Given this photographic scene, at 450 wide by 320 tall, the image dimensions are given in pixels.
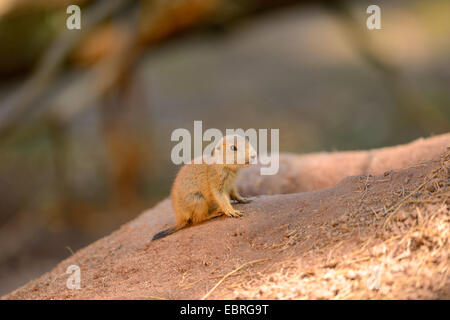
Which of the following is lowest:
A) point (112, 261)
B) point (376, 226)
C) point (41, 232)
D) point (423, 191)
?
point (41, 232)

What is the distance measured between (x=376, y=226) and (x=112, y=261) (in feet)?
7.11

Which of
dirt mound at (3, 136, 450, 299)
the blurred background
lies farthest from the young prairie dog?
the blurred background

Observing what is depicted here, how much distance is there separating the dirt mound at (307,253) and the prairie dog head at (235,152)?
1.32 feet

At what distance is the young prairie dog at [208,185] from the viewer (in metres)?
3.95

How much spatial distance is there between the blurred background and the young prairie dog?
463 centimetres

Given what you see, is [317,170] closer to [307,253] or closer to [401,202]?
[401,202]

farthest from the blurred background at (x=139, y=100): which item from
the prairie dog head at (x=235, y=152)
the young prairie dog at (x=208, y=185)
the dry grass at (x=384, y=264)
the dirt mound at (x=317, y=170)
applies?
the dry grass at (x=384, y=264)

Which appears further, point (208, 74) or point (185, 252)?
point (208, 74)

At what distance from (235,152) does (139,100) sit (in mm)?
6631

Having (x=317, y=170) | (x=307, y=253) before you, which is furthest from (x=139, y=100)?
(x=307, y=253)

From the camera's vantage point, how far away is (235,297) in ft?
8.73
